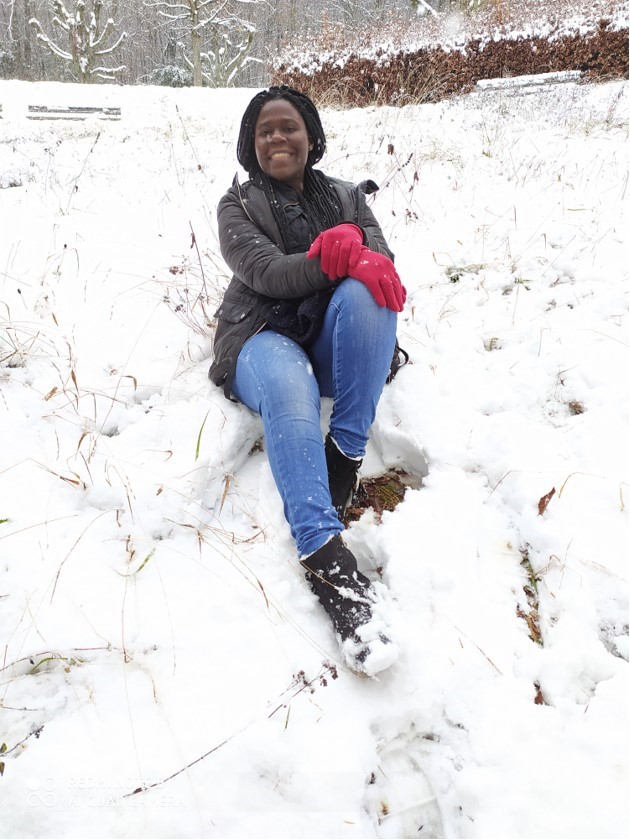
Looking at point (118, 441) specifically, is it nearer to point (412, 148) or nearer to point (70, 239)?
point (70, 239)

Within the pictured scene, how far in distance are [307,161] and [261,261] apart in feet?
2.14

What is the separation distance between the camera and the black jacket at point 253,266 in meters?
1.70

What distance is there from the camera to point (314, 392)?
164cm

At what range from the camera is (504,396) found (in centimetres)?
204

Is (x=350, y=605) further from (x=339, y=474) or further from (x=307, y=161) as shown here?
(x=307, y=161)

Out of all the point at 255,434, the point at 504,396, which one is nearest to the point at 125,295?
the point at 255,434

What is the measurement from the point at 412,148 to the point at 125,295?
347cm

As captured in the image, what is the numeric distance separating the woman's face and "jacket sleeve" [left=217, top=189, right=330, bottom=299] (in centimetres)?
21

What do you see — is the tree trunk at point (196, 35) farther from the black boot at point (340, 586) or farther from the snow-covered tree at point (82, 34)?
the black boot at point (340, 586)

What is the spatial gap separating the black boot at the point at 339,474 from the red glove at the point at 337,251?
0.58 metres

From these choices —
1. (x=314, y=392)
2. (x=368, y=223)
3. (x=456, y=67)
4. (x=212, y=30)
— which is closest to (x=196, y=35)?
(x=212, y=30)

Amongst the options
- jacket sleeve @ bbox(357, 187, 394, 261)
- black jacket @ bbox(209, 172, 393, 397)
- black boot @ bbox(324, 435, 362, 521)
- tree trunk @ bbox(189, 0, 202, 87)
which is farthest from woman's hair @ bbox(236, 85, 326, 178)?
tree trunk @ bbox(189, 0, 202, 87)

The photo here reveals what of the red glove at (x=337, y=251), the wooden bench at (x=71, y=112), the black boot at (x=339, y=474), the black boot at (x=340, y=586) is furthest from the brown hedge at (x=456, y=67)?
the black boot at (x=340, y=586)

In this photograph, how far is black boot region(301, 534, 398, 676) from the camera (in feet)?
4.07
